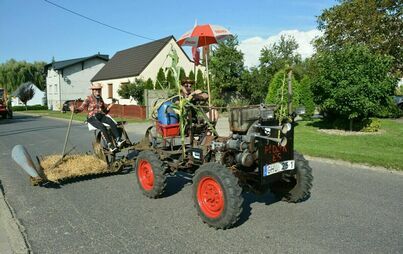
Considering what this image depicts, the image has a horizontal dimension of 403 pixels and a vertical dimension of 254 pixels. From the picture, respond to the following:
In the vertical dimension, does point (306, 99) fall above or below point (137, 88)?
below

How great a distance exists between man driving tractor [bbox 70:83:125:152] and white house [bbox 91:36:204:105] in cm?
2737

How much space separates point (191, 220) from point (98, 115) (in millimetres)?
4143

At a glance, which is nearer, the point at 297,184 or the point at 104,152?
the point at 297,184

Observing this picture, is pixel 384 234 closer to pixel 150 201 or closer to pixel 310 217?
A: pixel 310 217

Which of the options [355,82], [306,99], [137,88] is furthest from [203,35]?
[137,88]

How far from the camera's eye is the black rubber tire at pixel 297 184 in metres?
5.59

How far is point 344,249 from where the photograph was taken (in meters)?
4.19

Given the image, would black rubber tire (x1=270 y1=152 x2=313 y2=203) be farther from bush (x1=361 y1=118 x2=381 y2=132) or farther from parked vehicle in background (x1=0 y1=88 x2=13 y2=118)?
parked vehicle in background (x1=0 y1=88 x2=13 y2=118)

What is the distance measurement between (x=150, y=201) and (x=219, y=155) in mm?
1454

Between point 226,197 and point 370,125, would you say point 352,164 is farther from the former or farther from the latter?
point 370,125

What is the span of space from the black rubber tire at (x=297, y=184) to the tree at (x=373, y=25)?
1793 cm

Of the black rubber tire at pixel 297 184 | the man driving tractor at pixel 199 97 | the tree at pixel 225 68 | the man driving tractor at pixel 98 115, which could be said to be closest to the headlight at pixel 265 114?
the black rubber tire at pixel 297 184

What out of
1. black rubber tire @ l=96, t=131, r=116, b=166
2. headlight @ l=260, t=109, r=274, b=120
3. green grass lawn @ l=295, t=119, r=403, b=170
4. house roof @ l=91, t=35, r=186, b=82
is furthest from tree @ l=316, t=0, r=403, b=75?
house roof @ l=91, t=35, r=186, b=82

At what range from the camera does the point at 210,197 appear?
507 centimetres
